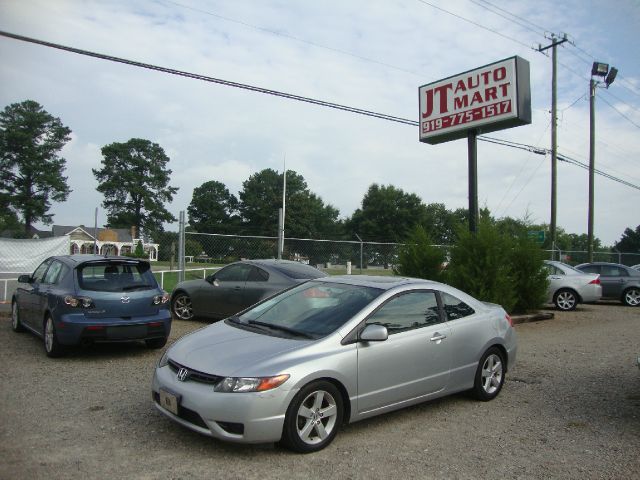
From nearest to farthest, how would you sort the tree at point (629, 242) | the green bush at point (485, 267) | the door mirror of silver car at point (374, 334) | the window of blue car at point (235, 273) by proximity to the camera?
the door mirror of silver car at point (374, 334), the window of blue car at point (235, 273), the green bush at point (485, 267), the tree at point (629, 242)

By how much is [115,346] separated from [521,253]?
408 inches

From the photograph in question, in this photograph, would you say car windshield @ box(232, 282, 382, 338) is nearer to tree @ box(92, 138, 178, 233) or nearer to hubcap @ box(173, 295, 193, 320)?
hubcap @ box(173, 295, 193, 320)

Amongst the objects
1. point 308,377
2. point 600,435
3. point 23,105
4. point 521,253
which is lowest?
point 600,435

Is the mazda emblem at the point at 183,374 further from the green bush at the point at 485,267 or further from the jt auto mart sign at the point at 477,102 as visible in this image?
the jt auto mart sign at the point at 477,102

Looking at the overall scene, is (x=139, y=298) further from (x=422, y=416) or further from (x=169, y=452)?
(x=422, y=416)

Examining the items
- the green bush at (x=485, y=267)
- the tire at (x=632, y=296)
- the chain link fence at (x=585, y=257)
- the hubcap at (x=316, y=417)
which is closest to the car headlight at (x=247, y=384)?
the hubcap at (x=316, y=417)

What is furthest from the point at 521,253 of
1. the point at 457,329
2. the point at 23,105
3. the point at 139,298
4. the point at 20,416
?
the point at 23,105

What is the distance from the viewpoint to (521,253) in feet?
46.0

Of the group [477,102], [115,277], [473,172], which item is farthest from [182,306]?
[477,102]

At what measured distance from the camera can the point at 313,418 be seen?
424 centimetres

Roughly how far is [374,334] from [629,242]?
303ft

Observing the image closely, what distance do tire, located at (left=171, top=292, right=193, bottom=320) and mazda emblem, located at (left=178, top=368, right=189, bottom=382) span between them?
270 inches

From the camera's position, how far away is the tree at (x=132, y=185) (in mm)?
83125

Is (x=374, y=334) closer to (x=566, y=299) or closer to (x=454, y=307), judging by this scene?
(x=454, y=307)
